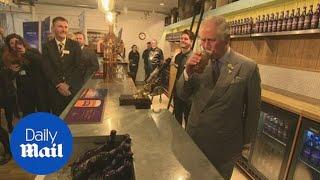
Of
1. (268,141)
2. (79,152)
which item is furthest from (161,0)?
(79,152)

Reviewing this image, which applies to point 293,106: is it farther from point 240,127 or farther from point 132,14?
point 132,14

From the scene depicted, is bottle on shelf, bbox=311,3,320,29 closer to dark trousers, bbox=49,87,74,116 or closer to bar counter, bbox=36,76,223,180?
bar counter, bbox=36,76,223,180

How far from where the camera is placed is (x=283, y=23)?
3055 mm

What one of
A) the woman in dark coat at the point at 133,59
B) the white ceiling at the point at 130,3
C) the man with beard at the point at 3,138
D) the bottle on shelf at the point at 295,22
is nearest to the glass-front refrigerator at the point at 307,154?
the bottle on shelf at the point at 295,22

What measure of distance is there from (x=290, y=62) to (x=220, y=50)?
6.53ft

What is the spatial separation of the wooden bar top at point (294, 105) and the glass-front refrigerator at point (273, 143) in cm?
6

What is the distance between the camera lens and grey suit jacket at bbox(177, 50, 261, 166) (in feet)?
5.69

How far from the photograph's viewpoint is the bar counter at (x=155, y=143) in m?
0.90

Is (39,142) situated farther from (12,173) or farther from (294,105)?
(12,173)

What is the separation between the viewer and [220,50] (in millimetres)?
1762

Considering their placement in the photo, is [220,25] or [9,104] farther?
[9,104]

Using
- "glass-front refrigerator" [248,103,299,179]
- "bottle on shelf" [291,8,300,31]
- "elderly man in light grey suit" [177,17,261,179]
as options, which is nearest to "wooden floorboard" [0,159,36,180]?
"elderly man in light grey suit" [177,17,261,179]

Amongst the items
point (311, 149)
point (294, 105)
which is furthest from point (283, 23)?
point (311, 149)

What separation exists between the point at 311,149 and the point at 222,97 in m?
1.20
